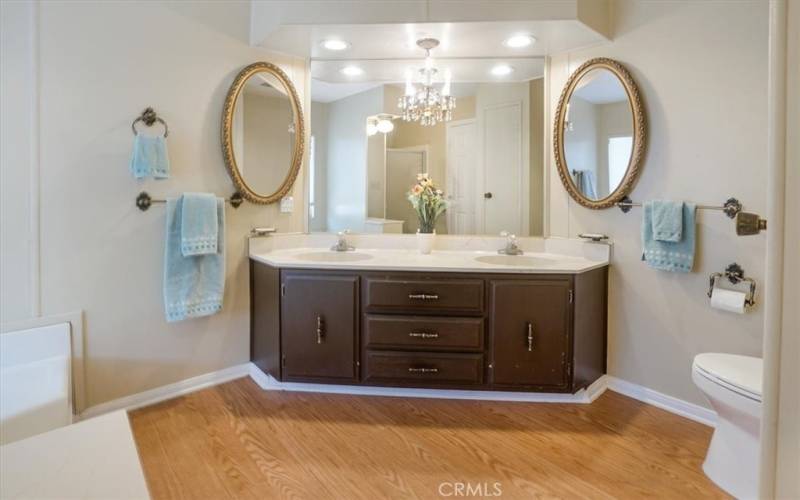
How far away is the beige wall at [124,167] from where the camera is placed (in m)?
2.05

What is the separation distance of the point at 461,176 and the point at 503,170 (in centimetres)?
28

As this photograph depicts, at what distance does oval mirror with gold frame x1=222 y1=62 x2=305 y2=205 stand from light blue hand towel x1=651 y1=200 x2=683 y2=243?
220 centimetres

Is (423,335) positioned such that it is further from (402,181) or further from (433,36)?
(433,36)

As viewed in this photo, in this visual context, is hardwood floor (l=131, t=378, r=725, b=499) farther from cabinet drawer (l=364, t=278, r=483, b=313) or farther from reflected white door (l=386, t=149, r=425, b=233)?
reflected white door (l=386, t=149, r=425, b=233)

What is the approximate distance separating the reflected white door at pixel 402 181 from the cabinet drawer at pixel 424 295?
75 cm

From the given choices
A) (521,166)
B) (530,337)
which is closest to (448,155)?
(521,166)

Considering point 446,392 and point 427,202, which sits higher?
point 427,202

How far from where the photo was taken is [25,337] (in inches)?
77.3

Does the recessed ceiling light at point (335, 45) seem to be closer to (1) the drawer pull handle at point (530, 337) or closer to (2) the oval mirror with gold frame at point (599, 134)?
(2) the oval mirror with gold frame at point (599, 134)

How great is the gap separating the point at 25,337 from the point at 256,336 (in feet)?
3.73

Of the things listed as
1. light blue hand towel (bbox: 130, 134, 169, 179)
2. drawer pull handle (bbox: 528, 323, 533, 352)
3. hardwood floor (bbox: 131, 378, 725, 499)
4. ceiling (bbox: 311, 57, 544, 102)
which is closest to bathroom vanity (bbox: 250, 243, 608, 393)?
drawer pull handle (bbox: 528, 323, 533, 352)

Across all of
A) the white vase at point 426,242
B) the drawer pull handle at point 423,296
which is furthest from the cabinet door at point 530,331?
the white vase at point 426,242

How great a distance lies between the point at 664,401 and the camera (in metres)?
2.39

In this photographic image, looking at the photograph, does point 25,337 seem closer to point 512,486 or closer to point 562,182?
point 512,486
